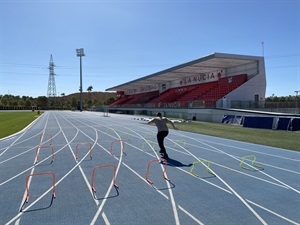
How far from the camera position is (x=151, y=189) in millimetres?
7035

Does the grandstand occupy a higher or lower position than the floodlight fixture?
lower

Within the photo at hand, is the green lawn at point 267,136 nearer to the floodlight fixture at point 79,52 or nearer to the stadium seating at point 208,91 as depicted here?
the stadium seating at point 208,91

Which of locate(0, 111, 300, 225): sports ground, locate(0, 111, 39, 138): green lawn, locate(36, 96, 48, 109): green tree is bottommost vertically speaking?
locate(0, 111, 300, 225): sports ground

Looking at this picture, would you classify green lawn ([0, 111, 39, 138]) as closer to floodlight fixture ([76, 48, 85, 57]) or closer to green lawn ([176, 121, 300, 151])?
green lawn ([176, 121, 300, 151])

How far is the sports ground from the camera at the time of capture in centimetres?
539

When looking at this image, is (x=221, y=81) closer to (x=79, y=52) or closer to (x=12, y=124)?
(x=12, y=124)

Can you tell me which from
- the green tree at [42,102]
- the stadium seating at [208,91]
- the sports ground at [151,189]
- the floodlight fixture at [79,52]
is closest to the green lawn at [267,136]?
the sports ground at [151,189]

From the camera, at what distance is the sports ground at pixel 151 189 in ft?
17.7

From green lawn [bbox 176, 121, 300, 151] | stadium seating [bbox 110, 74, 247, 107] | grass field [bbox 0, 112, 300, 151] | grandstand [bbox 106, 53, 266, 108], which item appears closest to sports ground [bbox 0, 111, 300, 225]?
green lawn [bbox 176, 121, 300, 151]

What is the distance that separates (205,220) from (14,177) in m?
6.18

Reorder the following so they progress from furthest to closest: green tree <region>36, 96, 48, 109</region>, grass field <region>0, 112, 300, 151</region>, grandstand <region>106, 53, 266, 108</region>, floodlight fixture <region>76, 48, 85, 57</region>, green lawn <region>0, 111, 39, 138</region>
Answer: green tree <region>36, 96, 48, 109</region>, floodlight fixture <region>76, 48, 85, 57</region>, grandstand <region>106, 53, 266, 108</region>, green lawn <region>0, 111, 39, 138</region>, grass field <region>0, 112, 300, 151</region>

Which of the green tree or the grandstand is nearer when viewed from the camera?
the grandstand

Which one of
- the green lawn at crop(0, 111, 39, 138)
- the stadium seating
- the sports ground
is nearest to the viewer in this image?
the sports ground

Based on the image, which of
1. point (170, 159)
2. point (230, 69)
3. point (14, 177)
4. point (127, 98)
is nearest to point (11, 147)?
point (14, 177)
